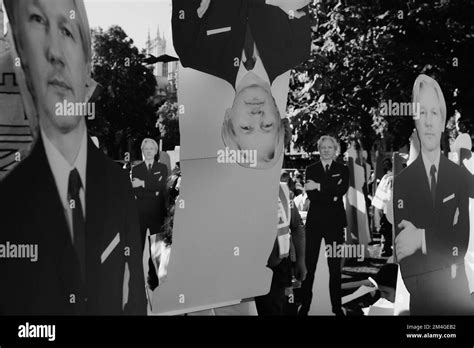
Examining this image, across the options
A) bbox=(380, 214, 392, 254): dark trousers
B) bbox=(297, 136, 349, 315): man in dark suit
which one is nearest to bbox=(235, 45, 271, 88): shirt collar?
bbox=(297, 136, 349, 315): man in dark suit

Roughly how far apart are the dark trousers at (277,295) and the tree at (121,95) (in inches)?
50.2

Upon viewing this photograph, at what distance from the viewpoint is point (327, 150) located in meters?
5.00

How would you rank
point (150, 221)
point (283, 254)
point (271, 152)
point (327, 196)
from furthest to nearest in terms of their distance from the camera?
point (327, 196), point (283, 254), point (271, 152), point (150, 221)

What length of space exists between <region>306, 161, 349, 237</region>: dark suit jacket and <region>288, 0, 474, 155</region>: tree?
23 centimetres

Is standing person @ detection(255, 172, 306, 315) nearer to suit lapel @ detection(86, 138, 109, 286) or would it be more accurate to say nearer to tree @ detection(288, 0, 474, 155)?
tree @ detection(288, 0, 474, 155)

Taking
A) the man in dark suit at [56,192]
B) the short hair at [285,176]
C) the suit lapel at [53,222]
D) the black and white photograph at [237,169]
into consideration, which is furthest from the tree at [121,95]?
the short hair at [285,176]

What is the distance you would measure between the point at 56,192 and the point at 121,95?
30.9 inches

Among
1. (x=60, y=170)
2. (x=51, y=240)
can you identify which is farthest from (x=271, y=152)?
(x=51, y=240)

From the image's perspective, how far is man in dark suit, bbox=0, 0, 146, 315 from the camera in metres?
4.15

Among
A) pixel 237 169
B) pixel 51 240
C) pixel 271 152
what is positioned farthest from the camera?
pixel 271 152

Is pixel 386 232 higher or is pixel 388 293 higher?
pixel 386 232

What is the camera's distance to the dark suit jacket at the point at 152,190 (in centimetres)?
453

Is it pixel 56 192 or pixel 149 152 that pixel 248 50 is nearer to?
pixel 149 152

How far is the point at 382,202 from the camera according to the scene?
510cm
